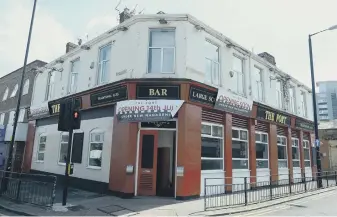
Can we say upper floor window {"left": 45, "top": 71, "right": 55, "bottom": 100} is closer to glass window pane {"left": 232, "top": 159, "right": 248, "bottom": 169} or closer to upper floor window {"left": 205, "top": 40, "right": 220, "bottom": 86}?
upper floor window {"left": 205, "top": 40, "right": 220, "bottom": 86}

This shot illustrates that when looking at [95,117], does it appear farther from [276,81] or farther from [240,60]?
[276,81]

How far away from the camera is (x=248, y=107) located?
14695mm

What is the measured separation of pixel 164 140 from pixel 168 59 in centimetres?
374

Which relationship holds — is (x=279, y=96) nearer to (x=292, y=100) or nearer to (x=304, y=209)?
(x=292, y=100)

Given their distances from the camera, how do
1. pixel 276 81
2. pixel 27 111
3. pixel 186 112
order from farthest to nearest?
pixel 27 111
pixel 276 81
pixel 186 112

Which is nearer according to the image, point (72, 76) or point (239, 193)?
point (239, 193)

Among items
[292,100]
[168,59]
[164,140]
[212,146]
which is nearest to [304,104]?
[292,100]

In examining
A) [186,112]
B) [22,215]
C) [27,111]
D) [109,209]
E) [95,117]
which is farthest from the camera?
[27,111]

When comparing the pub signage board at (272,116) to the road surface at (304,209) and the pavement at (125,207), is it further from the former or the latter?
the pavement at (125,207)

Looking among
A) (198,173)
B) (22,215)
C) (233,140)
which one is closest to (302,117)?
(233,140)

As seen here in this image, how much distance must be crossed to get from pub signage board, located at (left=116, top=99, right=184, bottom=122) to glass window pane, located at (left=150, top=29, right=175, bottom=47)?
2963 millimetres

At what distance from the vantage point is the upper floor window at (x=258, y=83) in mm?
16438

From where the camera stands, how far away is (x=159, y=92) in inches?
451

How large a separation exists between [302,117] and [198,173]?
13424 mm
